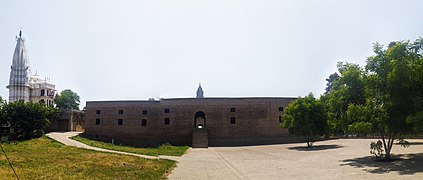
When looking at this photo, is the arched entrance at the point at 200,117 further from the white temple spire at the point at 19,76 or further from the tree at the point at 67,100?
the white temple spire at the point at 19,76

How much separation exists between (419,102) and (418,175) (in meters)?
3.85

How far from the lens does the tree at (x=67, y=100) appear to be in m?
58.3

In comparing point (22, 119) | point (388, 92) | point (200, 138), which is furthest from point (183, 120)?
point (388, 92)

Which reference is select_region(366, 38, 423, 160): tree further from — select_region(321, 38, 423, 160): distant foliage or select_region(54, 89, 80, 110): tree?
select_region(54, 89, 80, 110): tree

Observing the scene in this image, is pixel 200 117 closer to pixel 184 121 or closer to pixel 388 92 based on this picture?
pixel 184 121

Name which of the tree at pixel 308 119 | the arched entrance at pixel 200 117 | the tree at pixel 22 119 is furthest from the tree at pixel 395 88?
the tree at pixel 22 119

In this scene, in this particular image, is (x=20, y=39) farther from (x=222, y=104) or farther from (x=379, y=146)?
(x=379, y=146)

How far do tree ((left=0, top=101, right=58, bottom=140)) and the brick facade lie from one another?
257 inches

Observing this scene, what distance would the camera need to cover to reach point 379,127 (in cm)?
1462

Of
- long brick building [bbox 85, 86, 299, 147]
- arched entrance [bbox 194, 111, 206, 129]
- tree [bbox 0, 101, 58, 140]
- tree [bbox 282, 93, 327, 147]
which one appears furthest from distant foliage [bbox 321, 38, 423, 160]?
tree [bbox 0, 101, 58, 140]

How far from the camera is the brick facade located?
3641 centimetres

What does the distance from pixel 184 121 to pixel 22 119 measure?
50.0 feet

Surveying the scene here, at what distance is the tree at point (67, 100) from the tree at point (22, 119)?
28763 mm

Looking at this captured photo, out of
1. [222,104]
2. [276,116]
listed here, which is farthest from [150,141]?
[276,116]
